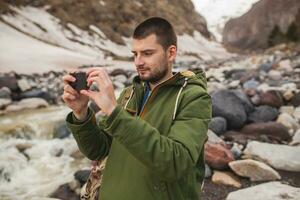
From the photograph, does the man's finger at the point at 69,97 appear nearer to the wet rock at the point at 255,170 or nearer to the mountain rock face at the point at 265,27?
the wet rock at the point at 255,170

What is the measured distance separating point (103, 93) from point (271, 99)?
10.9 meters

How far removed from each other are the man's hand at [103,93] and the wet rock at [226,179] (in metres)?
5.02

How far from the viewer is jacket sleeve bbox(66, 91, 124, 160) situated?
9.40 feet

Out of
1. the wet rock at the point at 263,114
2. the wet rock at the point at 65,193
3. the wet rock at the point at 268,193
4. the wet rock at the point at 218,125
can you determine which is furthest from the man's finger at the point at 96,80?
the wet rock at the point at 263,114

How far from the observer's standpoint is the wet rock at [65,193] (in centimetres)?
696

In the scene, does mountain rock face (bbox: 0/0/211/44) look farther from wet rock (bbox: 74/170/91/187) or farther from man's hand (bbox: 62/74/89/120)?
man's hand (bbox: 62/74/89/120)

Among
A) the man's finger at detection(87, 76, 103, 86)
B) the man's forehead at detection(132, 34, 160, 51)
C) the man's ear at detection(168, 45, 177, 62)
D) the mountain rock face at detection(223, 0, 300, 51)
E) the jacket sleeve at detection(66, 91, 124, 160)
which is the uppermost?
the man's forehead at detection(132, 34, 160, 51)

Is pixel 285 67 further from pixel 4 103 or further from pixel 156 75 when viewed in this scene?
pixel 156 75

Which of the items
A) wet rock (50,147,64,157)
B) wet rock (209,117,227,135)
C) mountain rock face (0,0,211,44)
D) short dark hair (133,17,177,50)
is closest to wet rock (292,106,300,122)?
wet rock (209,117,227,135)

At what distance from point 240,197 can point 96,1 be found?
202 feet

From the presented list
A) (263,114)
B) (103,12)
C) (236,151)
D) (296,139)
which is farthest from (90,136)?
(103,12)

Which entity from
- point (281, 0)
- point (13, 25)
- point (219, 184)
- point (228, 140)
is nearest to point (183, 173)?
point (219, 184)

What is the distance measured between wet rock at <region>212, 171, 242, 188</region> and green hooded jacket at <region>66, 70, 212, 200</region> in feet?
14.5

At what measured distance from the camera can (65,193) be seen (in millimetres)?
7102
